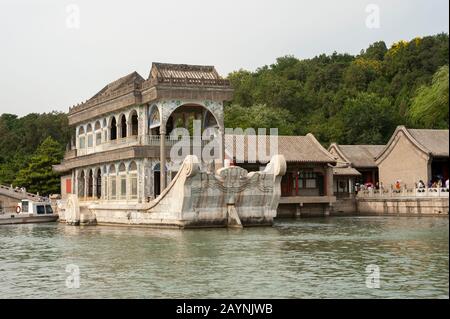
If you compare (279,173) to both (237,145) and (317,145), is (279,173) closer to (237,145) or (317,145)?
(237,145)

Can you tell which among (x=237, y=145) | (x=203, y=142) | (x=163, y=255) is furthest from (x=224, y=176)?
(x=237, y=145)

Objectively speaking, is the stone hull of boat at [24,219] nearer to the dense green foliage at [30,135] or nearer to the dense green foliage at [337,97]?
the dense green foliage at [337,97]

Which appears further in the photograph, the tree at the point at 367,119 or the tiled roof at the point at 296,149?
the tree at the point at 367,119

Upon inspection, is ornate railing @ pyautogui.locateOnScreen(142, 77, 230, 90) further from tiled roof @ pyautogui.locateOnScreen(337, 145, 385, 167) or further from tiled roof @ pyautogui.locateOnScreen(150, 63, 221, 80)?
tiled roof @ pyautogui.locateOnScreen(337, 145, 385, 167)

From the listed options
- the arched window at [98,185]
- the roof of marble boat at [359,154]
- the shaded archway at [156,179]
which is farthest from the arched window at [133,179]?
the roof of marble boat at [359,154]

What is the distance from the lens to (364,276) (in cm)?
1098

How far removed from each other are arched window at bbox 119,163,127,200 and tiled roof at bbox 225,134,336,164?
5404 millimetres

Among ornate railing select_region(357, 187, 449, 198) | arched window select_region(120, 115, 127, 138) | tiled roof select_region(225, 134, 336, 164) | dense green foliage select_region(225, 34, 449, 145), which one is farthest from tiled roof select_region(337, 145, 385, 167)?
arched window select_region(120, 115, 127, 138)

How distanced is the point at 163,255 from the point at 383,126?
29.0 meters

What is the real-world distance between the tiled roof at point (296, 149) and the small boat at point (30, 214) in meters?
10.2

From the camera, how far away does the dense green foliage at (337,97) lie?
131 feet

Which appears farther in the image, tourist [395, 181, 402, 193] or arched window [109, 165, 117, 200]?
tourist [395, 181, 402, 193]

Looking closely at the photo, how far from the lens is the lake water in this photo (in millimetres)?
9711
